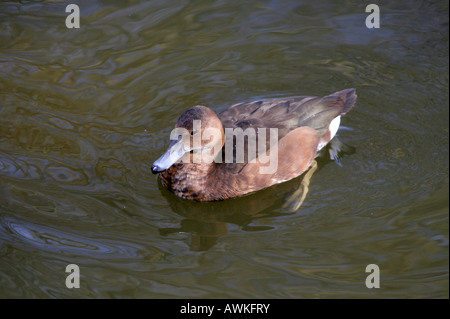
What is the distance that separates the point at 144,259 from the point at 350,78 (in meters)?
3.53

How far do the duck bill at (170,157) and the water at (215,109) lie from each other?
0.45 m

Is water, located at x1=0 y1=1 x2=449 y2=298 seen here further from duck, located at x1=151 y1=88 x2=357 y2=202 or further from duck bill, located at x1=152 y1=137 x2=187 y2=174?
duck bill, located at x1=152 y1=137 x2=187 y2=174

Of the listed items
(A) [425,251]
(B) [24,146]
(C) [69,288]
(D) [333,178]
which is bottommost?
(C) [69,288]

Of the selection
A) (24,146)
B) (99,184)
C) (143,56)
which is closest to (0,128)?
(24,146)

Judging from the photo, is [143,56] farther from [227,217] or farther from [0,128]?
[227,217]

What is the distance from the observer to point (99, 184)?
5.84 m

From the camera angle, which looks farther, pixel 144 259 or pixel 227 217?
pixel 227 217

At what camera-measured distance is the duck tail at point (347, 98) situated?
638 cm

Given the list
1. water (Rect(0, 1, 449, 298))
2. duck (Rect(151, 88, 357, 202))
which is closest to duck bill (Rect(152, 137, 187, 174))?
duck (Rect(151, 88, 357, 202))

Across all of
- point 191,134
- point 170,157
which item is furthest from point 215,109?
point 170,157

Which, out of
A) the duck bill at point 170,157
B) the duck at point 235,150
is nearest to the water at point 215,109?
the duck at point 235,150

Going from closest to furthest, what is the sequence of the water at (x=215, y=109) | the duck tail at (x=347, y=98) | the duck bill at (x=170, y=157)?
the water at (x=215, y=109) → the duck bill at (x=170, y=157) → the duck tail at (x=347, y=98)

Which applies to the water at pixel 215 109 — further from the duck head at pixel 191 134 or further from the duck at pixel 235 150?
the duck head at pixel 191 134

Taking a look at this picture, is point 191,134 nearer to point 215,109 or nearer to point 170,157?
point 170,157
